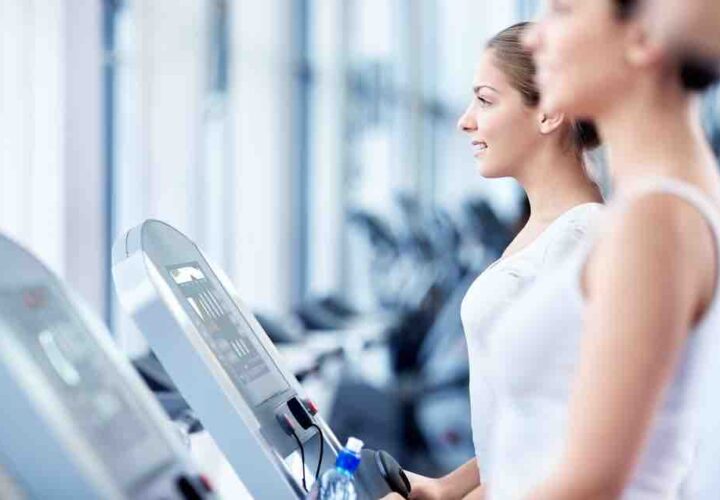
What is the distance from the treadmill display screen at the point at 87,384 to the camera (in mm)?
1025

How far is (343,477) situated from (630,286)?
0.61 metres

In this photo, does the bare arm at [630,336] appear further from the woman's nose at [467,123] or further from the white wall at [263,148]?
the white wall at [263,148]

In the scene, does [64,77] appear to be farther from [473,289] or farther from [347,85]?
[347,85]

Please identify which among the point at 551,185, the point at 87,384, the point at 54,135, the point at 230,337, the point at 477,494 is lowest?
the point at 477,494

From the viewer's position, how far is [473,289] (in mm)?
1875

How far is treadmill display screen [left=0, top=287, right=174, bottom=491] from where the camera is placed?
3.36 feet

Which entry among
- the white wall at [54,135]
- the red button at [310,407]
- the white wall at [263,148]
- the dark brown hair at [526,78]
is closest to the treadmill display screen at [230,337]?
the red button at [310,407]

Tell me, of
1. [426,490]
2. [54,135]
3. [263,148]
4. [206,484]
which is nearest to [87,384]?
[206,484]

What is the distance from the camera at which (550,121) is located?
72.9 inches

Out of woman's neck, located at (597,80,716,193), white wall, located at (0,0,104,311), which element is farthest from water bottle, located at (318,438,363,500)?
white wall, located at (0,0,104,311)

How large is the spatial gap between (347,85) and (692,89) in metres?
6.95

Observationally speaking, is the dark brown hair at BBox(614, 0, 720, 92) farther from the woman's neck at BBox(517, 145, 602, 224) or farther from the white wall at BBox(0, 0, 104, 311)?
the white wall at BBox(0, 0, 104, 311)

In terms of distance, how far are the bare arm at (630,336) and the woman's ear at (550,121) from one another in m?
0.78

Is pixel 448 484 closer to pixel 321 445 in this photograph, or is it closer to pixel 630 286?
pixel 321 445
